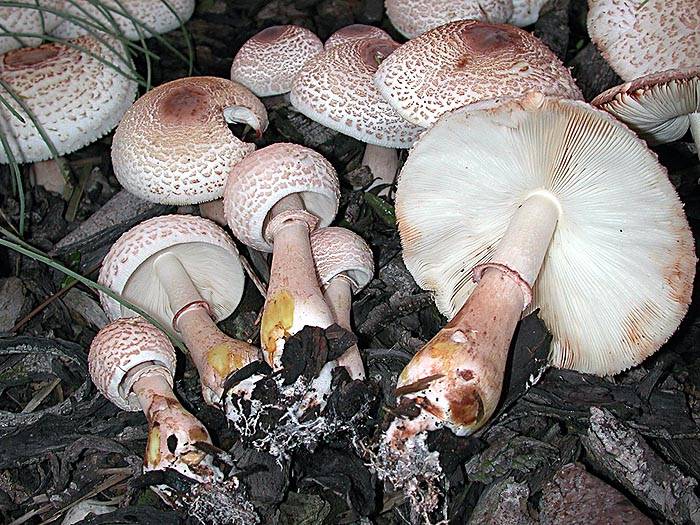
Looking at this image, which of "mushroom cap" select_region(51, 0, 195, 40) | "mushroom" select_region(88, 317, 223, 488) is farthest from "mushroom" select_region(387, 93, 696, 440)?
"mushroom cap" select_region(51, 0, 195, 40)

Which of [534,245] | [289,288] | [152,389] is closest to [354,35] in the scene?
[289,288]

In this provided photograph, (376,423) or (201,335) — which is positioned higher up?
(201,335)

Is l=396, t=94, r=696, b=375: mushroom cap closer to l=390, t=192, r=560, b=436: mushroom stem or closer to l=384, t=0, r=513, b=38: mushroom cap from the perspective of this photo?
l=390, t=192, r=560, b=436: mushroom stem

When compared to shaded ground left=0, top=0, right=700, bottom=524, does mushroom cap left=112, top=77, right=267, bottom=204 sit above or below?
above

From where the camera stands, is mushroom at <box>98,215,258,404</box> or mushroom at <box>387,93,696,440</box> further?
mushroom at <box>98,215,258,404</box>

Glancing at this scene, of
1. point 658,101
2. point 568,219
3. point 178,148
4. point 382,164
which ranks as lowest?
point 382,164

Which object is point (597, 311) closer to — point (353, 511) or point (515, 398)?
point (515, 398)

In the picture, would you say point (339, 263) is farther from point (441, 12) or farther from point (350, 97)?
point (441, 12)
